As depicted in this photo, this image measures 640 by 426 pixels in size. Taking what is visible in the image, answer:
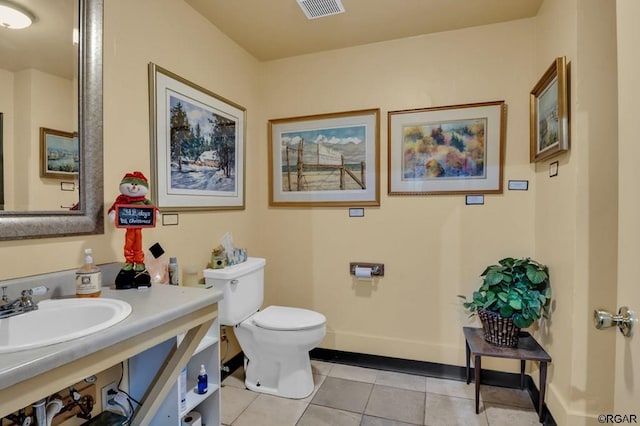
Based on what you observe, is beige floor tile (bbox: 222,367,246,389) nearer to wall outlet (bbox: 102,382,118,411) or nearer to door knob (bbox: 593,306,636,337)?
wall outlet (bbox: 102,382,118,411)

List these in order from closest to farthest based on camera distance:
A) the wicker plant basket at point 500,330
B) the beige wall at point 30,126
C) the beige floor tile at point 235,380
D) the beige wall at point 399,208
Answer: the beige wall at point 30,126, the beige wall at point 399,208, the wicker plant basket at point 500,330, the beige floor tile at point 235,380

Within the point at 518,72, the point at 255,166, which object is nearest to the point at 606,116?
the point at 518,72

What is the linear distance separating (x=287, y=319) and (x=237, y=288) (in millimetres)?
369

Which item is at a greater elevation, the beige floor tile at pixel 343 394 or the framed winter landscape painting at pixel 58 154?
the framed winter landscape painting at pixel 58 154

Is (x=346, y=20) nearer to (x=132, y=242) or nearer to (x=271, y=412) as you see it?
(x=132, y=242)

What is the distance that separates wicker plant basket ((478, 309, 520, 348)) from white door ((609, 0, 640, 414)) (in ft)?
3.54

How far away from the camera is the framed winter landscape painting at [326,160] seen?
246 centimetres

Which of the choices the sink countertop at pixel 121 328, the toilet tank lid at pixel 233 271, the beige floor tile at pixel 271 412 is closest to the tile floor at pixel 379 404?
the beige floor tile at pixel 271 412

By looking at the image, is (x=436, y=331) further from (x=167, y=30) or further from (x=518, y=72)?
(x=167, y=30)

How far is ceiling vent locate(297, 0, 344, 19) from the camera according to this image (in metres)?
1.88

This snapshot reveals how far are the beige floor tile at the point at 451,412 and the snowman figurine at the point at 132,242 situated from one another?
5.46 feet

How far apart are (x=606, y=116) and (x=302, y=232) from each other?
193cm

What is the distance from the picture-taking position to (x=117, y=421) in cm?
137

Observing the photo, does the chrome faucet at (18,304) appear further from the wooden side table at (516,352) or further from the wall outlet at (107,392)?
the wooden side table at (516,352)
